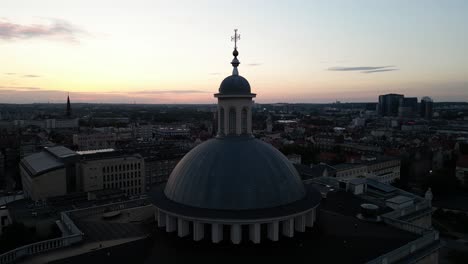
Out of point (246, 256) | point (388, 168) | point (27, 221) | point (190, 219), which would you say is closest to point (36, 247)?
point (190, 219)

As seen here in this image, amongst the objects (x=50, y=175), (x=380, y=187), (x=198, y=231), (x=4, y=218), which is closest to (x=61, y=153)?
(x=50, y=175)

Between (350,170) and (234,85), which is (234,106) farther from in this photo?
(350,170)

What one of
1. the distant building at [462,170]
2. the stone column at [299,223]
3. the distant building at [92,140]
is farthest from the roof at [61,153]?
the distant building at [462,170]

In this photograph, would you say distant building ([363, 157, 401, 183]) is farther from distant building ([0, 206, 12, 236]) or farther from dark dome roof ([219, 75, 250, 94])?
distant building ([0, 206, 12, 236])

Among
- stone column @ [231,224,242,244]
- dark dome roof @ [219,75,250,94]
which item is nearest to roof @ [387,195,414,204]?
dark dome roof @ [219,75,250,94]

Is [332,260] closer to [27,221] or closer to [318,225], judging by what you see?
[318,225]

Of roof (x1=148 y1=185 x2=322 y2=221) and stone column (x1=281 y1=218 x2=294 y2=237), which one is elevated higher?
roof (x1=148 y1=185 x2=322 y2=221)

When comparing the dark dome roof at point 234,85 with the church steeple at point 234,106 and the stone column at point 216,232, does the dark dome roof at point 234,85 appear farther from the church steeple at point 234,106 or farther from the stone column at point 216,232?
the stone column at point 216,232
